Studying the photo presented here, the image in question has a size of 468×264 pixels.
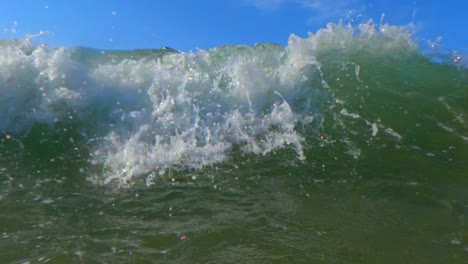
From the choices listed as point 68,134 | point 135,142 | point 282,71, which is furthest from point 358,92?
point 68,134

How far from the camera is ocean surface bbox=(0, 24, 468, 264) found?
10.2 ft

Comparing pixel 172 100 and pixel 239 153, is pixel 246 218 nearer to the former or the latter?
pixel 239 153

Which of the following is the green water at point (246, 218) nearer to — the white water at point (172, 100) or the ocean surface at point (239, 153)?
the ocean surface at point (239, 153)

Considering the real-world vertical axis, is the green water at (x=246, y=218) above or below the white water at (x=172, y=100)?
below

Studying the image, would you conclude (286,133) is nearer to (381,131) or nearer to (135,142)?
(381,131)

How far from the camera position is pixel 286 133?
584 cm

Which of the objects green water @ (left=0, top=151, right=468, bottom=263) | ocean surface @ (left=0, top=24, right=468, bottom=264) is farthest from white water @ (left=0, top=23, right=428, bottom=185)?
green water @ (left=0, top=151, right=468, bottom=263)

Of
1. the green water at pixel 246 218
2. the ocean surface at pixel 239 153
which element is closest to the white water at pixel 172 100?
the ocean surface at pixel 239 153

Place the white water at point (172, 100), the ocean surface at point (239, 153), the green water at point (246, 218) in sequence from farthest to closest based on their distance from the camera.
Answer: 1. the white water at point (172, 100)
2. the ocean surface at point (239, 153)
3. the green water at point (246, 218)

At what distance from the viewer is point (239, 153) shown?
5.25 m

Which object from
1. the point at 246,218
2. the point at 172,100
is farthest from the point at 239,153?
the point at 246,218

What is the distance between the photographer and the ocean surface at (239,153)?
10.2 ft

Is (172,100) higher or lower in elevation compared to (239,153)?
higher

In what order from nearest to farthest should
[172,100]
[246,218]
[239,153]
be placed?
[246,218], [239,153], [172,100]
